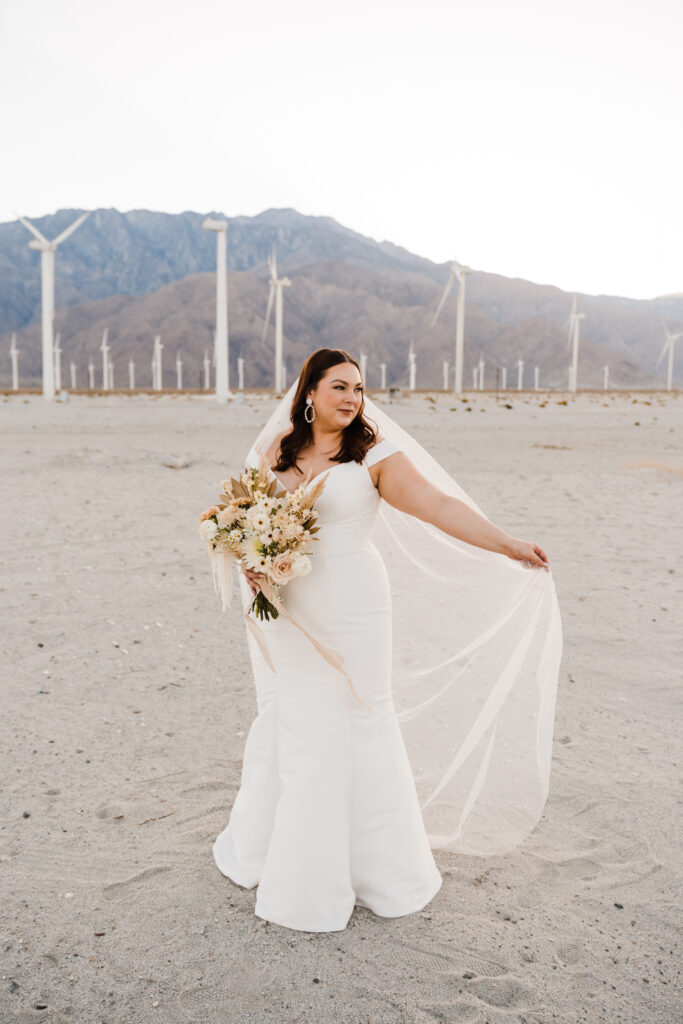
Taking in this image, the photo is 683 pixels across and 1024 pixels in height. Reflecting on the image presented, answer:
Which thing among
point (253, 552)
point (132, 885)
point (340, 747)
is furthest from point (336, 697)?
point (132, 885)

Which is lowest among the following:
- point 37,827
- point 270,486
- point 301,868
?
point 37,827

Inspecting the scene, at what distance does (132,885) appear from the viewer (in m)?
4.09

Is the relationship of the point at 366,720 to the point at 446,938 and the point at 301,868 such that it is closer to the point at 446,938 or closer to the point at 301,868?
the point at 301,868

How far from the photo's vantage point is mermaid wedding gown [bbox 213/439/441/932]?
3.71m

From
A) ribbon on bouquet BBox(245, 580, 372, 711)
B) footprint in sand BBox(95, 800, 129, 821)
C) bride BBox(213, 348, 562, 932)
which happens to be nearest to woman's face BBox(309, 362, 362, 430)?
bride BBox(213, 348, 562, 932)

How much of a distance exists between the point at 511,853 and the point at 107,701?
3101mm

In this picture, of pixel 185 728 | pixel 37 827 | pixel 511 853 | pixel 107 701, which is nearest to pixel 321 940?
pixel 511 853

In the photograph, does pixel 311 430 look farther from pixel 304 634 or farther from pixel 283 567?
pixel 304 634

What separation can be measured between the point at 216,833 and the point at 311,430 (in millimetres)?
2136

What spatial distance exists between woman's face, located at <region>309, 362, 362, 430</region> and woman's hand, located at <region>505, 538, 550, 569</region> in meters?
0.86

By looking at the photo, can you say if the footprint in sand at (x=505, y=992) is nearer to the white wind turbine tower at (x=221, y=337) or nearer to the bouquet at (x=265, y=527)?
the bouquet at (x=265, y=527)

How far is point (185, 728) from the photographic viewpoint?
19.2ft

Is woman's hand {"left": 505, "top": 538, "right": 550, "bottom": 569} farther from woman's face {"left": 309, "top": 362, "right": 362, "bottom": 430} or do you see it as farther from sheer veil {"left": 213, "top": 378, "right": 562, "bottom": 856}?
woman's face {"left": 309, "top": 362, "right": 362, "bottom": 430}

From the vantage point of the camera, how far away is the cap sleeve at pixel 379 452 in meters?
3.72
